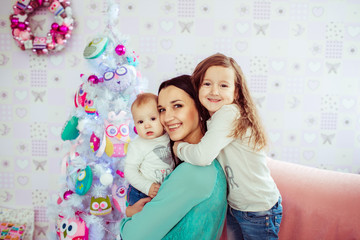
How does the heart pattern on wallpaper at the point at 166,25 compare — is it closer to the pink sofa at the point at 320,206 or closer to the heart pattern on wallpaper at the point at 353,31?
the heart pattern on wallpaper at the point at 353,31

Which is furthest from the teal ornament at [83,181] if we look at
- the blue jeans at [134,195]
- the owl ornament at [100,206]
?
the blue jeans at [134,195]

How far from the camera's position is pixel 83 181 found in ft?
5.88

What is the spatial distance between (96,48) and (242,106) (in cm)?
102

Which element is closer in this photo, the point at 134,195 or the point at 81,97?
the point at 134,195

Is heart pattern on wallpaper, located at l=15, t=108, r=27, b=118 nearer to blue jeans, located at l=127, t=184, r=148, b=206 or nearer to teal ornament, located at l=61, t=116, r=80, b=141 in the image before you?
teal ornament, located at l=61, t=116, r=80, b=141

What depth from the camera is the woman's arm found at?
97cm

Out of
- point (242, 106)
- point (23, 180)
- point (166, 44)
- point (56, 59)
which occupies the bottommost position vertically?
point (23, 180)

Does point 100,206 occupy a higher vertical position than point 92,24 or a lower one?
lower

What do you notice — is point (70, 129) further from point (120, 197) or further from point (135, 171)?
point (135, 171)

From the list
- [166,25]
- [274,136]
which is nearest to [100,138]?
[166,25]

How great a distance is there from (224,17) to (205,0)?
235 mm

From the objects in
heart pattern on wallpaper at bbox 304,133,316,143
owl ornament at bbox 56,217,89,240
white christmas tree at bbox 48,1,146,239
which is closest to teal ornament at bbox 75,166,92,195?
white christmas tree at bbox 48,1,146,239

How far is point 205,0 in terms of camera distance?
264cm

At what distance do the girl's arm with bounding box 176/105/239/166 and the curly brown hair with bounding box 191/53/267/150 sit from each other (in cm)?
4
